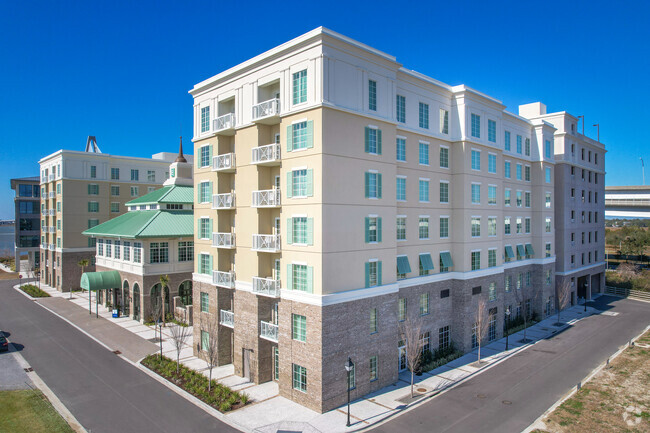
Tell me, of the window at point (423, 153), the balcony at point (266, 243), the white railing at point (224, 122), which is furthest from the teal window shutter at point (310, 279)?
the window at point (423, 153)

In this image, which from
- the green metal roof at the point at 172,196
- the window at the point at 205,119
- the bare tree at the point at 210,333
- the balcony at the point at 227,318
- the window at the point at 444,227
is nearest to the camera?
the balcony at the point at 227,318

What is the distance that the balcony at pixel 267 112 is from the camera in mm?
24281

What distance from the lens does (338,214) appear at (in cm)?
2236

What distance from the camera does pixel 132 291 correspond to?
41.6 m

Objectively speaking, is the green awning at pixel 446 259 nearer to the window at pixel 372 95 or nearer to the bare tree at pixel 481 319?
the bare tree at pixel 481 319

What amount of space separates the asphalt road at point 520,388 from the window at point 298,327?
6113 mm

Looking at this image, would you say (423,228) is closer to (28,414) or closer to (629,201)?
(28,414)

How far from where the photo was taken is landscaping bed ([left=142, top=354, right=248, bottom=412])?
22.8 metres

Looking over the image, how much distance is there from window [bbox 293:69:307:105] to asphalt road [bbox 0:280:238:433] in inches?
715

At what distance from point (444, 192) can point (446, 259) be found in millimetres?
5252

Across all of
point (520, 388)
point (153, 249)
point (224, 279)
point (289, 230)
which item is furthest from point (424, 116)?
point (153, 249)

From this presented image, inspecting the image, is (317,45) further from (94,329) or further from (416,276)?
(94,329)

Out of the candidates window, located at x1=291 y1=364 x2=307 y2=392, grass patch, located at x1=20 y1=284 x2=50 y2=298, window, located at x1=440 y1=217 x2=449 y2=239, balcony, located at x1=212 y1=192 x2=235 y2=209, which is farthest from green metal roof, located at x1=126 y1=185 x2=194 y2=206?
window, located at x1=440 y1=217 x2=449 y2=239

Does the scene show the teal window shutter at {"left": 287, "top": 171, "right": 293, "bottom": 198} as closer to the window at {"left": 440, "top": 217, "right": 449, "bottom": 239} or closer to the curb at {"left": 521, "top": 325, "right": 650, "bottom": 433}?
the window at {"left": 440, "top": 217, "right": 449, "bottom": 239}
